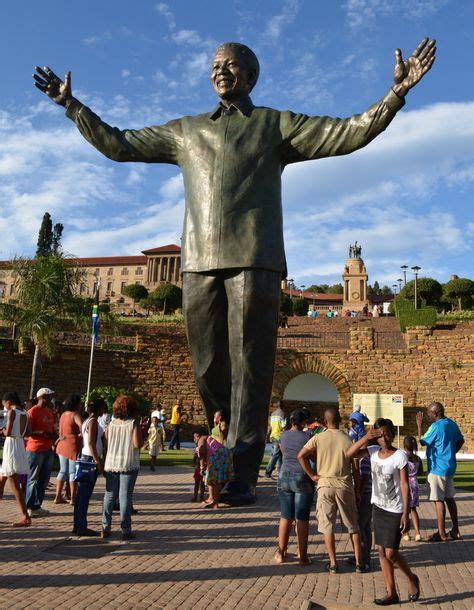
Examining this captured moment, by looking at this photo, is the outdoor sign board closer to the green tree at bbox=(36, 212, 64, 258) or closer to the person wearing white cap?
the person wearing white cap

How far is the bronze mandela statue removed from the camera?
6172 millimetres

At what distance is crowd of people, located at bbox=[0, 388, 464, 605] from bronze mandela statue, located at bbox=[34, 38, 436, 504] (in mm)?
470

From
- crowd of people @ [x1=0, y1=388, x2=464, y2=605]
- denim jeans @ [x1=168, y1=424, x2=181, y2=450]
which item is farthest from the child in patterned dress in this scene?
denim jeans @ [x1=168, y1=424, x2=181, y2=450]

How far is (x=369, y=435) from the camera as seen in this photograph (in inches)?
164

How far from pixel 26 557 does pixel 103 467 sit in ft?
4.12

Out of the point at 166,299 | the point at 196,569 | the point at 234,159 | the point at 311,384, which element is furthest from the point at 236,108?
the point at 166,299

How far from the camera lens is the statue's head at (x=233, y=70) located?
638 cm

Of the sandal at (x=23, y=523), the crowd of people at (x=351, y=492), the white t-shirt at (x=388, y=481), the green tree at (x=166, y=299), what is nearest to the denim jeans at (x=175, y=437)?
the sandal at (x=23, y=523)

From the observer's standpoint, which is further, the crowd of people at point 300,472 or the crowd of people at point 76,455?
the crowd of people at point 76,455

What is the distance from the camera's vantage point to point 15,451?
5.95 metres

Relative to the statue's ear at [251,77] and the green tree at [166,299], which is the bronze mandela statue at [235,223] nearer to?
the statue's ear at [251,77]

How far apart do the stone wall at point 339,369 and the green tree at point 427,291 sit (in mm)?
21210

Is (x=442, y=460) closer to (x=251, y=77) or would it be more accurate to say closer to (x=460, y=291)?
(x=251, y=77)

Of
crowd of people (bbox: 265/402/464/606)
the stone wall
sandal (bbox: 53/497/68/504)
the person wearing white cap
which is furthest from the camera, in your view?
the stone wall
